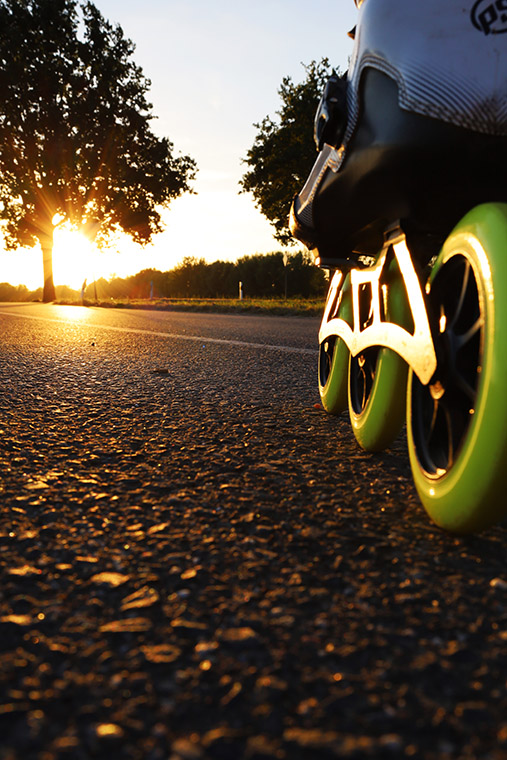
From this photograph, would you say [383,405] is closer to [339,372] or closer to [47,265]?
[339,372]

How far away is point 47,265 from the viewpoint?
998 inches

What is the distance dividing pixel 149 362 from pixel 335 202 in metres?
Answer: 2.15

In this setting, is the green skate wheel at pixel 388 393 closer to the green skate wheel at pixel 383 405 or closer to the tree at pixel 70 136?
the green skate wheel at pixel 383 405

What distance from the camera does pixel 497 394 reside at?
0.97 metres

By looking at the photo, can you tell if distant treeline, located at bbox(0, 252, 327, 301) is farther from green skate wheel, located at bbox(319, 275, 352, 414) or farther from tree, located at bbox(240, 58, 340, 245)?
green skate wheel, located at bbox(319, 275, 352, 414)

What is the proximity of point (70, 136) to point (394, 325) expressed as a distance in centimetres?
2675

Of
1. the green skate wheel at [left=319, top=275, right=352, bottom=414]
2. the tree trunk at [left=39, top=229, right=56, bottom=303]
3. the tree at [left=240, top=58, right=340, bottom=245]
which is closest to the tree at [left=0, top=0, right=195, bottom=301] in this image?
the tree trunk at [left=39, top=229, right=56, bottom=303]

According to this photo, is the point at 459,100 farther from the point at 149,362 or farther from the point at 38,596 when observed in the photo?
the point at 149,362

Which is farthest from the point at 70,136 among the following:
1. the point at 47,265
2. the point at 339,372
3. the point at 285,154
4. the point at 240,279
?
the point at 339,372

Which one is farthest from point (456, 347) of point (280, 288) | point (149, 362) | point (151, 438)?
point (280, 288)

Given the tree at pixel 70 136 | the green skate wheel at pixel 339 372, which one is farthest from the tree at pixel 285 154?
the green skate wheel at pixel 339 372

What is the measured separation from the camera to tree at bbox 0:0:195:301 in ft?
79.6

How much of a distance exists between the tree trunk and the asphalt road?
2414 cm

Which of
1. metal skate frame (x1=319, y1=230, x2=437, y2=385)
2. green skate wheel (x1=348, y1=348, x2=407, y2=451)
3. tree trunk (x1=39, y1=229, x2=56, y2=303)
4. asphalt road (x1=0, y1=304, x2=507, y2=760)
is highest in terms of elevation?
tree trunk (x1=39, y1=229, x2=56, y2=303)
